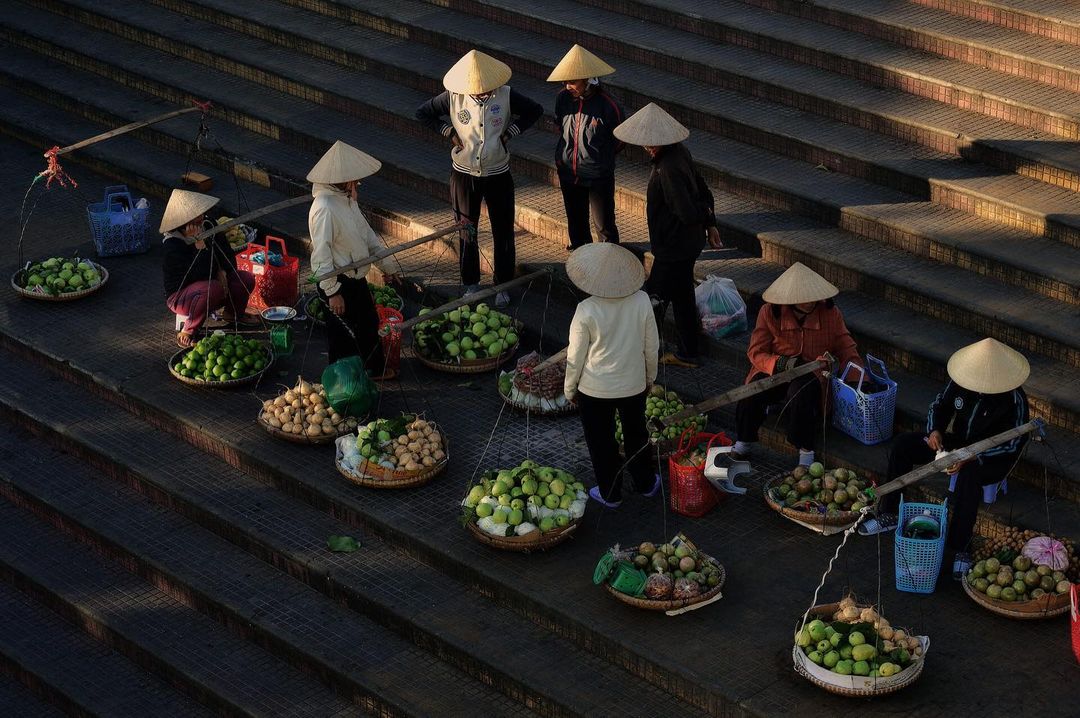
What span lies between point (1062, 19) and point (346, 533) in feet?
20.7

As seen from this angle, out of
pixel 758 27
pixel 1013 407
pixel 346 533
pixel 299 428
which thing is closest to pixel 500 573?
pixel 346 533

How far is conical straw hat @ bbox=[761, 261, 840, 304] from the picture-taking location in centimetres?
974

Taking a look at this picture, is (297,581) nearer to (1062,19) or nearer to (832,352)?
(832,352)

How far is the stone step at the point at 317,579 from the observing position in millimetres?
9086

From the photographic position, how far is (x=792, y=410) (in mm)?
9930

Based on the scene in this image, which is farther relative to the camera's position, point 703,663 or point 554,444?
point 554,444

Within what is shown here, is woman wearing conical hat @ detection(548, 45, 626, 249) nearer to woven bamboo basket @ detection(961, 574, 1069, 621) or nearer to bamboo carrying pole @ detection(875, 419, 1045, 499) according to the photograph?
bamboo carrying pole @ detection(875, 419, 1045, 499)

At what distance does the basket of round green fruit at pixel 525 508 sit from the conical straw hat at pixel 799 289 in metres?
1.53

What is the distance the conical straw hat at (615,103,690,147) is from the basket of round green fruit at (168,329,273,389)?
2.80 m

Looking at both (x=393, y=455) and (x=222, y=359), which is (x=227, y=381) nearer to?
(x=222, y=359)

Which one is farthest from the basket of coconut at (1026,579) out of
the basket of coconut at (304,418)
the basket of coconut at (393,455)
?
the basket of coconut at (304,418)

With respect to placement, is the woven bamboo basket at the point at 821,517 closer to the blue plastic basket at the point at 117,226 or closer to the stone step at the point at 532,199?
the stone step at the point at 532,199

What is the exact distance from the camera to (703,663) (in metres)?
8.80

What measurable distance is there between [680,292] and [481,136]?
174 cm
